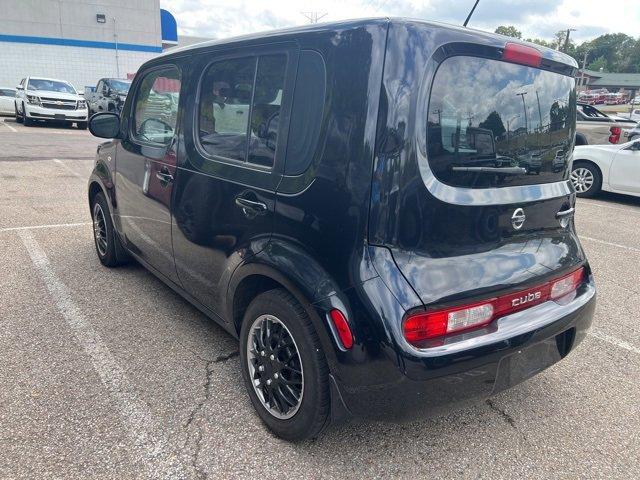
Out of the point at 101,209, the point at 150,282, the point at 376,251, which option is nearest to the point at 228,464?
the point at 376,251

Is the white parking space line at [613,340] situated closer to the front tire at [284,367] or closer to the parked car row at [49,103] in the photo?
the front tire at [284,367]

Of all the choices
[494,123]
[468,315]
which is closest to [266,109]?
[494,123]

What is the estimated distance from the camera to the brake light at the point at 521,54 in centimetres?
210

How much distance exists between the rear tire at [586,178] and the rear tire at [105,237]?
7949mm

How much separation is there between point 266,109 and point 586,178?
27.6 ft

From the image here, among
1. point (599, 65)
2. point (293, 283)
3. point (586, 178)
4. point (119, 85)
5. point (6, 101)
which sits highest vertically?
point (599, 65)

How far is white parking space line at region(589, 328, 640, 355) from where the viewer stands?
3.41m

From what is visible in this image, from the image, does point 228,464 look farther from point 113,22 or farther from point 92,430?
point 113,22

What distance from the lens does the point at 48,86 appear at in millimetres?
17250

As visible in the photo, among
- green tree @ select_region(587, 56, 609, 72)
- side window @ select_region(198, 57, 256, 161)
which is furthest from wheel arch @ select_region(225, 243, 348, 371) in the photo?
green tree @ select_region(587, 56, 609, 72)

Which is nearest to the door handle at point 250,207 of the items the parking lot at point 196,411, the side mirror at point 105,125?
the parking lot at point 196,411

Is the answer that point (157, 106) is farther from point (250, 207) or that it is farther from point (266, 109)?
point (250, 207)

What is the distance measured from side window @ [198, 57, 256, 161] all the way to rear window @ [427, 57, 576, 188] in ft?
3.37

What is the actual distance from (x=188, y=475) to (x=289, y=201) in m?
1.27
